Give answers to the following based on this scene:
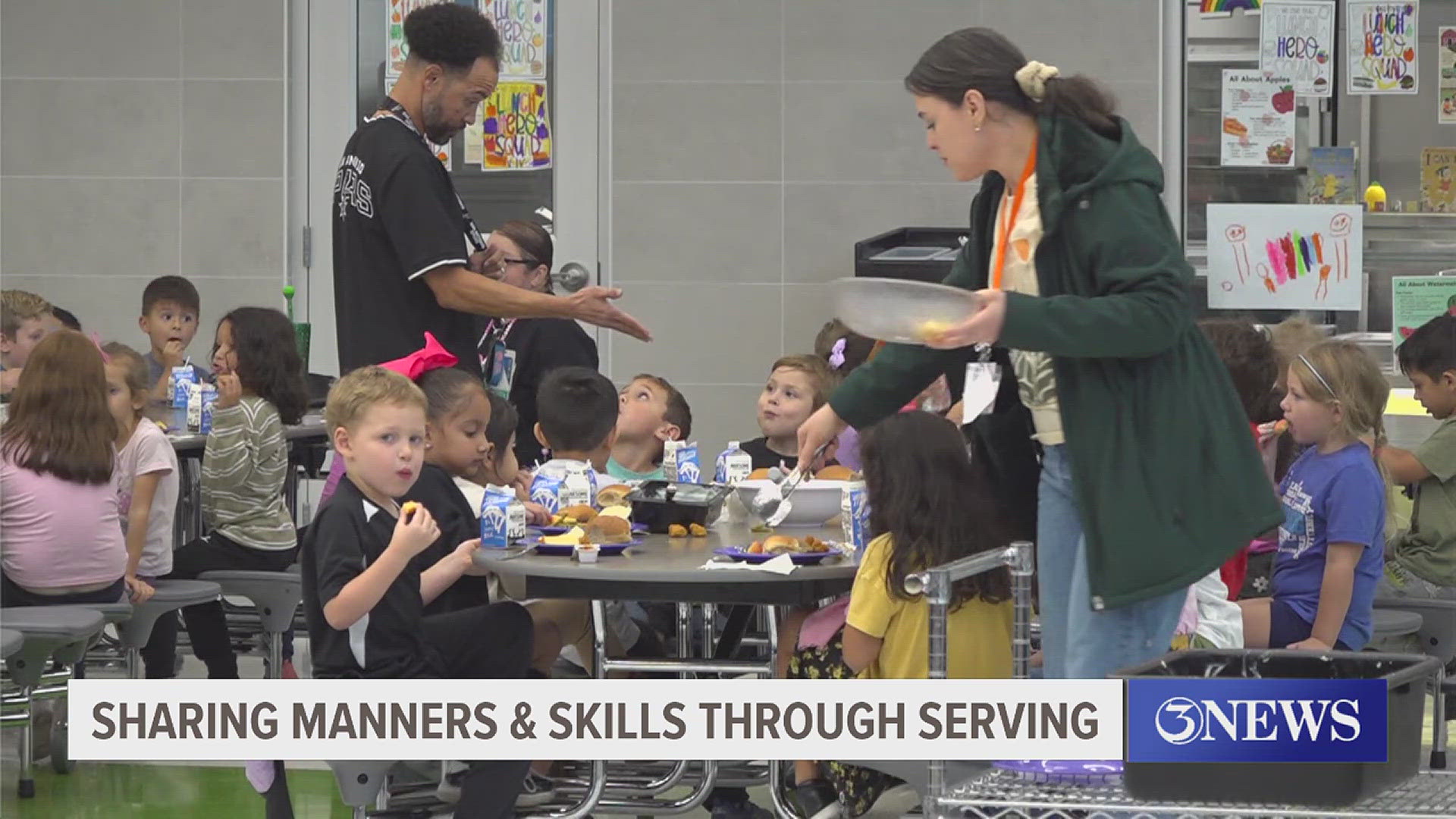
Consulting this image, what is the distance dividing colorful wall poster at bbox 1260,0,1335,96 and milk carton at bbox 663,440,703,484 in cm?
357

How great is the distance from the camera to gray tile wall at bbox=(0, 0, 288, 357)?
24.8 feet

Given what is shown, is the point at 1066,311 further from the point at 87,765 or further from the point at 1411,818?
the point at 87,765

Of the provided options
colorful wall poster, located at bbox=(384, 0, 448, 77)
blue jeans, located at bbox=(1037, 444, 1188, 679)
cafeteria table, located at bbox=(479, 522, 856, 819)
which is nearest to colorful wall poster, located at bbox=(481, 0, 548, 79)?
colorful wall poster, located at bbox=(384, 0, 448, 77)

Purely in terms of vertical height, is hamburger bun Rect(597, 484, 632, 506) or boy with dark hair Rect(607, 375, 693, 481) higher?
boy with dark hair Rect(607, 375, 693, 481)

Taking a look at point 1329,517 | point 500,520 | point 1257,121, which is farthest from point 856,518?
point 1257,121

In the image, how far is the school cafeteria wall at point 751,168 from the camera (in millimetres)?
7348

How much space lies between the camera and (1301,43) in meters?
6.96

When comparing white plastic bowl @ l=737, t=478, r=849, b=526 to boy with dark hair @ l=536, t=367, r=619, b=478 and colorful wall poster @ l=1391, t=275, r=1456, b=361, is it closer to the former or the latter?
boy with dark hair @ l=536, t=367, r=619, b=478

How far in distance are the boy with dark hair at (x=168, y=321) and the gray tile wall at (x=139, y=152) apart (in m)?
1.19

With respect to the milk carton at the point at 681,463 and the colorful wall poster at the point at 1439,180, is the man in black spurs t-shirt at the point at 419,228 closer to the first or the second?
the milk carton at the point at 681,463

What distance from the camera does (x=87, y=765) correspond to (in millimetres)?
4742

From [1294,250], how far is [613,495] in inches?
129

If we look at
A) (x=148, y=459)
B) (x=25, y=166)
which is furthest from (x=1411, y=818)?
(x=25, y=166)

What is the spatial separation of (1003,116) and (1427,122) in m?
5.00
